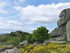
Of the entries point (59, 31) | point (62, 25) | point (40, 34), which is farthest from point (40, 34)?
point (62, 25)

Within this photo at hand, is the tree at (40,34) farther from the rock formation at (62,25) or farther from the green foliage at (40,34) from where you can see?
the rock formation at (62,25)

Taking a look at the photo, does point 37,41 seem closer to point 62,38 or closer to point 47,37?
point 47,37

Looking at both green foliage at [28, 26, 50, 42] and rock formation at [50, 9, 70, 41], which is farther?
rock formation at [50, 9, 70, 41]

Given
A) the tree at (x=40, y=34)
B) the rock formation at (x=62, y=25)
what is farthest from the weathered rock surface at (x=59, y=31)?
the tree at (x=40, y=34)

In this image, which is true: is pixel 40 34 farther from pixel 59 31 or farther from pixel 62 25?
pixel 62 25

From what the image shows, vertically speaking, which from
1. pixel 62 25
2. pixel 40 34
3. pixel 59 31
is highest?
pixel 62 25

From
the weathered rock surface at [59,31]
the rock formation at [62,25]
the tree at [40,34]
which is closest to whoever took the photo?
the tree at [40,34]

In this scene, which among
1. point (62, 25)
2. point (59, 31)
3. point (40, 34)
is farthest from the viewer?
point (62, 25)

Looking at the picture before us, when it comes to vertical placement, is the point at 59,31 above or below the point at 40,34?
above

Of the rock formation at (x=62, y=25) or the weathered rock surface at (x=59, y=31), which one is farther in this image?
the weathered rock surface at (x=59, y=31)

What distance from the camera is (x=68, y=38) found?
65.0 meters

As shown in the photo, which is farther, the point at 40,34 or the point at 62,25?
the point at 62,25

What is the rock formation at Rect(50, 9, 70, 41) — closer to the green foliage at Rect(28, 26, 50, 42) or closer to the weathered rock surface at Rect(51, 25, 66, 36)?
the weathered rock surface at Rect(51, 25, 66, 36)

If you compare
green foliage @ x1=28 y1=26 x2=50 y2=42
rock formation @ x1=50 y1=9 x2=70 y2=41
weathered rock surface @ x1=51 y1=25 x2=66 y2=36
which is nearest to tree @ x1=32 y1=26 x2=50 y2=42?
green foliage @ x1=28 y1=26 x2=50 y2=42
